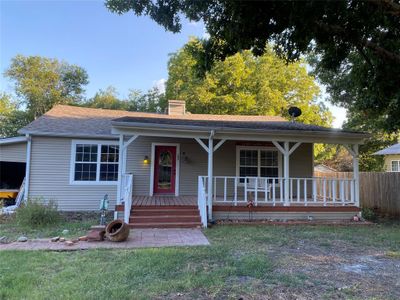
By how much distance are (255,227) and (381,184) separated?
6.68m

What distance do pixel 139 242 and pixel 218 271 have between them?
2580 millimetres

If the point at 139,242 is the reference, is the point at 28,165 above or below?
above

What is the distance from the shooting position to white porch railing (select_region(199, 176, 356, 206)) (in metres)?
9.27

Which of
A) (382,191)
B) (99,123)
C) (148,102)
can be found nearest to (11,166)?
(99,123)

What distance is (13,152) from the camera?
10.9 metres

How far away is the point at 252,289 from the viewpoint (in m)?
3.93

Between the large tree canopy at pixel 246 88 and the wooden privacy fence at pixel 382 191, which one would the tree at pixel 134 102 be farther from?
the wooden privacy fence at pixel 382 191

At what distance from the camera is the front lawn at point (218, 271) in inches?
150

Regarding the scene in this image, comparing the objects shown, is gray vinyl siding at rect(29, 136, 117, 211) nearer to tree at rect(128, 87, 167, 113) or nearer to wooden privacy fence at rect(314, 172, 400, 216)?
wooden privacy fence at rect(314, 172, 400, 216)

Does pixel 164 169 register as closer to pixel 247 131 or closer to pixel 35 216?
pixel 247 131

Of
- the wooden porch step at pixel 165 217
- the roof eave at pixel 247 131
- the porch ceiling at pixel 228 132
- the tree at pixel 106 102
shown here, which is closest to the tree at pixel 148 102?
the tree at pixel 106 102

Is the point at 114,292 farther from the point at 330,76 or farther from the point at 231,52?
the point at 330,76

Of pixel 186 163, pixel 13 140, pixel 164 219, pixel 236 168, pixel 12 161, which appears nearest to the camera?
pixel 164 219

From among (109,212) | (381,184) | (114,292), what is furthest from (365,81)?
(109,212)
